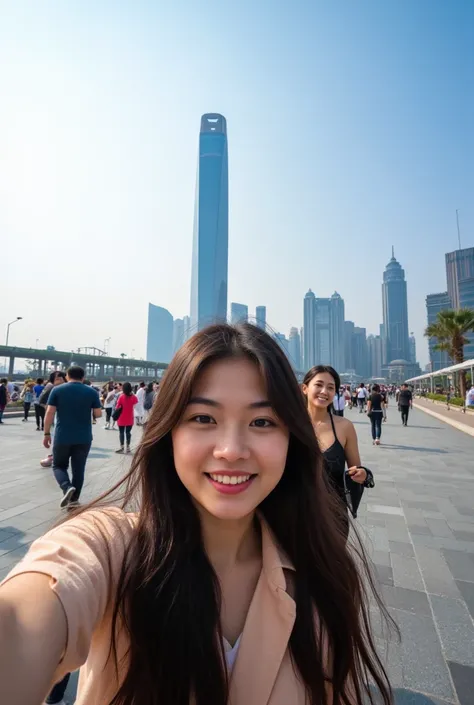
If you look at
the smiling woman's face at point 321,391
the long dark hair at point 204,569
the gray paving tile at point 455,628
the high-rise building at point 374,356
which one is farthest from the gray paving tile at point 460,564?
the high-rise building at point 374,356

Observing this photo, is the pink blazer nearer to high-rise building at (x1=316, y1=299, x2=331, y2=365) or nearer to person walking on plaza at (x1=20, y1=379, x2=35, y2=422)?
person walking on plaza at (x1=20, y1=379, x2=35, y2=422)

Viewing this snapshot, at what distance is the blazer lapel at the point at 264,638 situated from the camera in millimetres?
840

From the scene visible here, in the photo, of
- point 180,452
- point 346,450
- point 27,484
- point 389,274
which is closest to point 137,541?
point 180,452

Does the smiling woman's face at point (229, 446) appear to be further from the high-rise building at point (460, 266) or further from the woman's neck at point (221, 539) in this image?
the high-rise building at point (460, 266)

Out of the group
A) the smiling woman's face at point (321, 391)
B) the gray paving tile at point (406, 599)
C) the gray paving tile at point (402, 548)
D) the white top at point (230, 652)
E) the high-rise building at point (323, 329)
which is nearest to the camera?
the white top at point (230, 652)

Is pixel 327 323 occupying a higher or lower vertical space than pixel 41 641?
higher

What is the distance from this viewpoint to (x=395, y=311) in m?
170

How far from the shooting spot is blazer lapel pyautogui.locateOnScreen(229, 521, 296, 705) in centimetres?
84

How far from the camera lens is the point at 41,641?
682 mm

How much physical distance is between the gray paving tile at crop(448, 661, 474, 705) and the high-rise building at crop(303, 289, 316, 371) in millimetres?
134043

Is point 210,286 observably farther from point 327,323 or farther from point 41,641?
point 41,641

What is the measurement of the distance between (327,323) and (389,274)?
57742 mm

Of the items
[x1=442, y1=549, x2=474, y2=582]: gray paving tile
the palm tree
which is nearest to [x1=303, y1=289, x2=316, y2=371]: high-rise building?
the palm tree

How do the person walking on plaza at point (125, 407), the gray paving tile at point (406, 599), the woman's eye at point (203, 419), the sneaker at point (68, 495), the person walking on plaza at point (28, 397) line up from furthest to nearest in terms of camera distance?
the person walking on plaza at point (28, 397) → the person walking on plaza at point (125, 407) → the sneaker at point (68, 495) → the gray paving tile at point (406, 599) → the woman's eye at point (203, 419)
